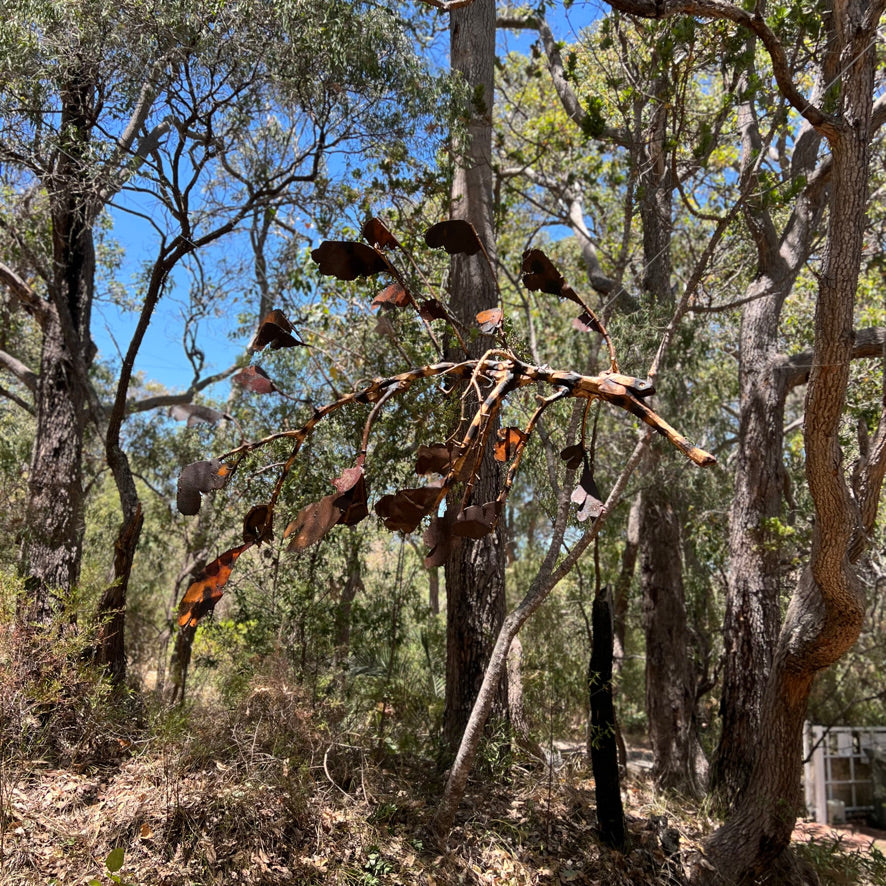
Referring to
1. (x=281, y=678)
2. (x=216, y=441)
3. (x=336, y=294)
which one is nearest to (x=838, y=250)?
(x=281, y=678)

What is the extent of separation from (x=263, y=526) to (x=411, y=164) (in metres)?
4.95

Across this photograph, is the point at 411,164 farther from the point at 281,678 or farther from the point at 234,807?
the point at 234,807

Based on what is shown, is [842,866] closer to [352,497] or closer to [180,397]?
[352,497]

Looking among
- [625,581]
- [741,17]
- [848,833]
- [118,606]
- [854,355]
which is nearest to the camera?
[741,17]

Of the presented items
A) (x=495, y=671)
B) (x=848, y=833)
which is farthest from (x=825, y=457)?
(x=848, y=833)

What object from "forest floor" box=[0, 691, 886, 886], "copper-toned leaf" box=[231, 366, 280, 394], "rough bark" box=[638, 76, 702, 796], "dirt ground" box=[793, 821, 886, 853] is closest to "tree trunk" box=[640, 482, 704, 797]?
"rough bark" box=[638, 76, 702, 796]

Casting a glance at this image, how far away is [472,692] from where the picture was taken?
175 inches

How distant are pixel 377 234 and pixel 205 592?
694 mm

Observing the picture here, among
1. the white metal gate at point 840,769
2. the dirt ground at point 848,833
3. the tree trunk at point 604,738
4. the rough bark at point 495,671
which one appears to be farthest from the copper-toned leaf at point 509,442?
the white metal gate at point 840,769

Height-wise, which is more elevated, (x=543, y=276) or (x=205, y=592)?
(x=543, y=276)

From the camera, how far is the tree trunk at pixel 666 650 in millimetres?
6629

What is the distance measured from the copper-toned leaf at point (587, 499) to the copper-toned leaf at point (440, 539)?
0.22 metres

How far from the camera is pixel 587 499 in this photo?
1.15 metres

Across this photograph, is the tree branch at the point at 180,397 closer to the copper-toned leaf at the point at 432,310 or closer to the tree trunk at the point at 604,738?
the tree trunk at the point at 604,738
